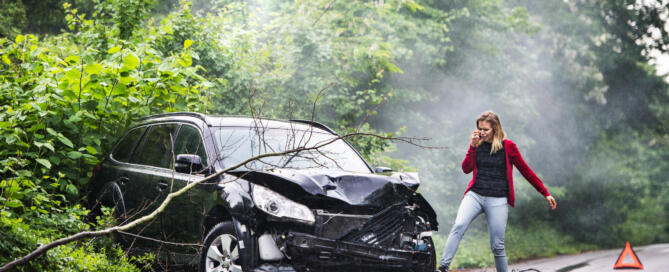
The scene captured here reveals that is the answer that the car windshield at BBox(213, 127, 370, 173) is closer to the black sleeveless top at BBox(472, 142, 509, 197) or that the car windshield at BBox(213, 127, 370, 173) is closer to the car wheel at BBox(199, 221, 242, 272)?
the car wheel at BBox(199, 221, 242, 272)

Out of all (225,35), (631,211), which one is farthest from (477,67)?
(631,211)

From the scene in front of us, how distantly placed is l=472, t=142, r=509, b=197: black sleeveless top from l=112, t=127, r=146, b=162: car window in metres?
3.79

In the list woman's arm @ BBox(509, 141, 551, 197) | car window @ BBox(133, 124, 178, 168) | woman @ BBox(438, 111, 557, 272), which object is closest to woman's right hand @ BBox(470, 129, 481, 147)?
woman @ BBox(438, 111, 557, 272)

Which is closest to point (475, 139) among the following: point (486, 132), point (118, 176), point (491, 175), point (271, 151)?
point (486, 132)

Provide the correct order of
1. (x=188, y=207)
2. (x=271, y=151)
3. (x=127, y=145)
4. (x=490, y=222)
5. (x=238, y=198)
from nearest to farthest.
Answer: (x=238, y=198) → (x=188, y=207) → (x=271, y=151) → (x=490, y=222) → (x=127, y=145)

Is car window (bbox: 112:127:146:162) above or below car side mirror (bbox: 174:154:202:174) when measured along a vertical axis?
above

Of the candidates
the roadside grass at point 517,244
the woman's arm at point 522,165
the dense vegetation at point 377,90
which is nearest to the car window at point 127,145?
the dense vegetation at point 377,90

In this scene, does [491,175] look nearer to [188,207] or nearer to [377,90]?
[188,207]

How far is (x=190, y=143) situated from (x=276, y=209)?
1.74 meters

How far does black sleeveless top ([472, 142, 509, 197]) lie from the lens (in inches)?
257

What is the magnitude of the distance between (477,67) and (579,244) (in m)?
8.54

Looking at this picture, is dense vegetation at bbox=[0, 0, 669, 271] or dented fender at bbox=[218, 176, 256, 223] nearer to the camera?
dented fender at bbox=[218, 176, 256, 223]

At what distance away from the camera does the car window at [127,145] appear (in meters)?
7.40

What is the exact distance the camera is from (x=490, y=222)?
6516mm
